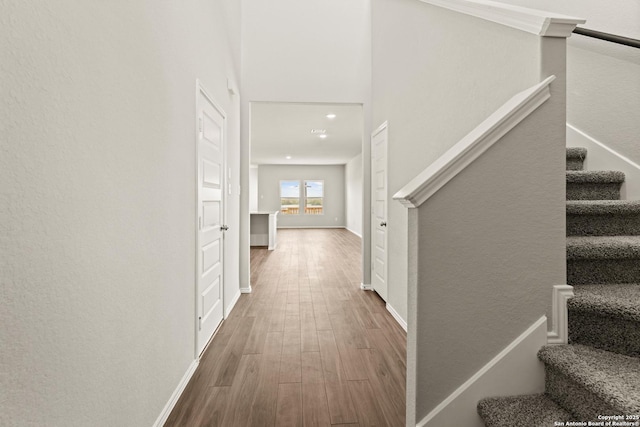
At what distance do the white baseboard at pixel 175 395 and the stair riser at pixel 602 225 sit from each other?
2.32m

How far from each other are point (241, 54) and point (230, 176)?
168 cm

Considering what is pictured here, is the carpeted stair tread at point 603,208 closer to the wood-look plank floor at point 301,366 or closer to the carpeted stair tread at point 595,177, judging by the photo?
the carpeted stair tread at point 595,177

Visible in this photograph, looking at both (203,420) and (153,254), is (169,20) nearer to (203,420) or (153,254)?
(153,254)

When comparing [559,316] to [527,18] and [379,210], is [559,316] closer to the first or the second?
[527,18]

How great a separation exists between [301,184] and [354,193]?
116 inches

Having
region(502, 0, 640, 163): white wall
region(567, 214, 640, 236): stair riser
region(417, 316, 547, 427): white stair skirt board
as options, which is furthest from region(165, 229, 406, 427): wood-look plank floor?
region(502, 0, 640, 163): white wall

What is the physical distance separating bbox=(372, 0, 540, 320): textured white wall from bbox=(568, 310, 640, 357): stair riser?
101 cm

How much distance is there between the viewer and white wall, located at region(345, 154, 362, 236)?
11672 millimetres

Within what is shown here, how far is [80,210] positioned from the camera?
42.9 inches

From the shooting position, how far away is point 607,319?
1.34 metres

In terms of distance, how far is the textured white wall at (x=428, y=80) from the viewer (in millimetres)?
1758

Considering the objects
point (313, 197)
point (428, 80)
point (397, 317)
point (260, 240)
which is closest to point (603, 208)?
point (428, 80)

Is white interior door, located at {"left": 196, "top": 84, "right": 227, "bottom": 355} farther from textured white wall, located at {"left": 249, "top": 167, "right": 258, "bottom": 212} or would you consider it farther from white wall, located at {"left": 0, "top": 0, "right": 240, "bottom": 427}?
textured white wall, located at {"left": 249, "top": 167, "right": 258, "bottom": 212}

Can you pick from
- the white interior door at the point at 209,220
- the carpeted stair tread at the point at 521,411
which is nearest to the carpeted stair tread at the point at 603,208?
the carpeted stair tread at the point at 521,411
